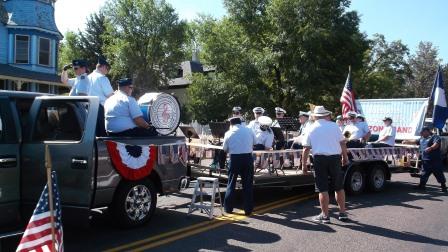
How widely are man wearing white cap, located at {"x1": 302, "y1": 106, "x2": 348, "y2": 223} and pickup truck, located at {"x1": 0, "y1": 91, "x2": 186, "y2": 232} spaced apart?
3362 millimetres

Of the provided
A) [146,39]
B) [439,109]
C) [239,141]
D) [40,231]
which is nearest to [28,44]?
[146,39]

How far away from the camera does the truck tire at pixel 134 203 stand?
7133 mm

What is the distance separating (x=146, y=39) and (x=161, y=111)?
3712cm

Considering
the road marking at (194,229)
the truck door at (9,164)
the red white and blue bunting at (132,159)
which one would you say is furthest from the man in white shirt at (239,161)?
the truck door at (9,164)

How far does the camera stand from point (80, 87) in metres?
8.65

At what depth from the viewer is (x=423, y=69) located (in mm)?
67125

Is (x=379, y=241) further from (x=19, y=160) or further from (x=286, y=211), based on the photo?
(x=19, y=160)

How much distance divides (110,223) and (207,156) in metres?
3.73

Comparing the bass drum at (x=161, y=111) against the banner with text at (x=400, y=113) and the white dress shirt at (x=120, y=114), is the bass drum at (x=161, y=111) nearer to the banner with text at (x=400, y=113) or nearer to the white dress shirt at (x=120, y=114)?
the white dress shirt at (x=120, y=114)

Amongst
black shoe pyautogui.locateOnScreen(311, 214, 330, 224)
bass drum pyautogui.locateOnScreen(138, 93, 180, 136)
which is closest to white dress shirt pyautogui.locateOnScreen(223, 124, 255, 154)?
bass drum pyautogui.locateOnScreen(138, 93, 180, 136)

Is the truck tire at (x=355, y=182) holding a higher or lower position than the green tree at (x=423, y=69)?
lower

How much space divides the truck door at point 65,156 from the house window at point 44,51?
83.9 ft

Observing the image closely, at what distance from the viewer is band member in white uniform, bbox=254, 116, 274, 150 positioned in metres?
11.4

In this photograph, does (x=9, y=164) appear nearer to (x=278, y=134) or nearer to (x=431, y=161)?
(x=278, y=134)
